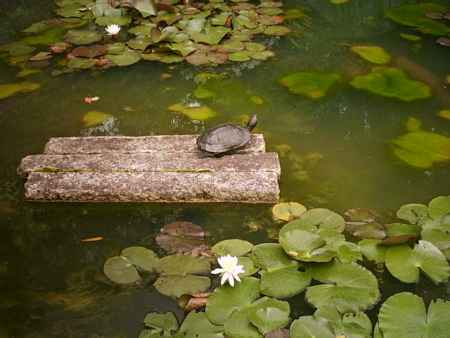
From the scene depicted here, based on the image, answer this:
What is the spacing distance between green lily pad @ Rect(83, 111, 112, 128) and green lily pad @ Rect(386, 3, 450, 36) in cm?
332

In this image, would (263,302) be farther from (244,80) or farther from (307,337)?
(244,80)

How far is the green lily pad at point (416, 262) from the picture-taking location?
2.25 metres

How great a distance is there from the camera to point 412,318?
1.98 meters

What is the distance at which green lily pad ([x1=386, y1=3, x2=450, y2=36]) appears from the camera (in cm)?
490

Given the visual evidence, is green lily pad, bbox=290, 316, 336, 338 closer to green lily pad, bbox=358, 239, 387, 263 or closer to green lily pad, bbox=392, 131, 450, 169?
green lily pad, bbox=358, 239, 387, 263

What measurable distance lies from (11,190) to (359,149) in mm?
2317

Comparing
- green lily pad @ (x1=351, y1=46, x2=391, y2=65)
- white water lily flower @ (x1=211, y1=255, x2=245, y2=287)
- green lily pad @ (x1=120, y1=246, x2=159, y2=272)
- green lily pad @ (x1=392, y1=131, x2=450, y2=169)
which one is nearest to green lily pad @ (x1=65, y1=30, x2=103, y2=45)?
green lily pad @ (x1=351, y1=46, x2=391, y2=65)

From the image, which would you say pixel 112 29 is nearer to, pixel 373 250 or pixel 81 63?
pixel 81 63

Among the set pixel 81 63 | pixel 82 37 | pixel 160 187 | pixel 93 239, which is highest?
pixel 82 37

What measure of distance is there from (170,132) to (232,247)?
132 centimetres

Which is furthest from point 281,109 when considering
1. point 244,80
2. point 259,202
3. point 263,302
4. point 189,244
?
point 263,302

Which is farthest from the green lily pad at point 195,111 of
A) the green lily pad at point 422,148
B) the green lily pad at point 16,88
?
the green lily pad at point 422,148

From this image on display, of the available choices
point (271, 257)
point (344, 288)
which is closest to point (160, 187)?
point (271, 257)

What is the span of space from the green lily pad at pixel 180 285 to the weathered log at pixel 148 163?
810 mm
